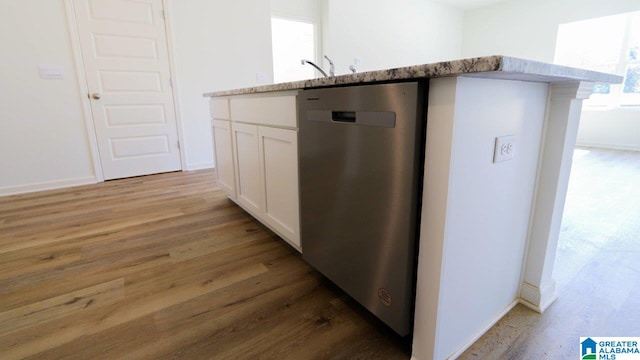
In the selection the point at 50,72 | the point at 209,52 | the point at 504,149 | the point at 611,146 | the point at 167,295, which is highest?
the point at 209,52

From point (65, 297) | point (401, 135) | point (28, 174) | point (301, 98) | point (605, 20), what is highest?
point (605, 20)

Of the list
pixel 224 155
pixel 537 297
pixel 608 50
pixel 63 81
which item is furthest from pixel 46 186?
pixel 608 50

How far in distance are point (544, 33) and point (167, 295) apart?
7062mm

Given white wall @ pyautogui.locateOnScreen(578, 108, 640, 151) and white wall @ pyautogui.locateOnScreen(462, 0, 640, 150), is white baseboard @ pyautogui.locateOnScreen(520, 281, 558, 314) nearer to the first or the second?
white wall @ pyautogui.locateOnScreen(578, 108, 640, 151)

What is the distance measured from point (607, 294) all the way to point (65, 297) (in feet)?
7.47

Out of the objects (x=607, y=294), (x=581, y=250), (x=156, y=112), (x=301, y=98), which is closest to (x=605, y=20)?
(x=581, y=250)

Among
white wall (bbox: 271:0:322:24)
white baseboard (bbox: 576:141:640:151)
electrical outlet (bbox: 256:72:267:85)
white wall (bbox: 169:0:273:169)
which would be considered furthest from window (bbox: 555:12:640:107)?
white wall (bbox: 169:0:273:169)

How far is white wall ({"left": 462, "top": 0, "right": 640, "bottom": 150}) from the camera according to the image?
4859 millimetres

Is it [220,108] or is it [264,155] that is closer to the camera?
[264,155]

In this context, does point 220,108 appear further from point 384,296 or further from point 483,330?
point 483,330

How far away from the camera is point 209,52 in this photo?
11.8 ft

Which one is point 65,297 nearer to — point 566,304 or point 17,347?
point 17,347

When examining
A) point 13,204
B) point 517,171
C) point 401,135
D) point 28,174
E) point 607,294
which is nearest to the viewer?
point 401,135

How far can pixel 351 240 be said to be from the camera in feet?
3.47
